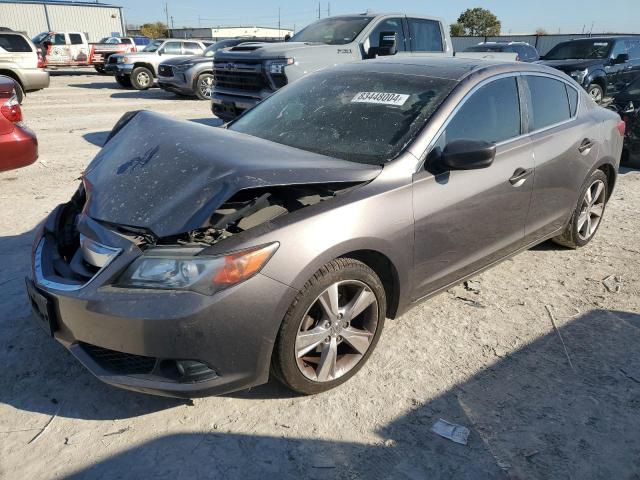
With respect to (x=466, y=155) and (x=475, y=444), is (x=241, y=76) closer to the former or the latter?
(x=466, y=155)

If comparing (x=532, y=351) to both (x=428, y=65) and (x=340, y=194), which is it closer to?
(x=340, y=194)

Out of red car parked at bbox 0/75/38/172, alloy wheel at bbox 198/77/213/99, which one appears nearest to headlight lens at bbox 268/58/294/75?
red car parked at bbox 0/75/38/172

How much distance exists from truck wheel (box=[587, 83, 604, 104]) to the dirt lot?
37.9 ft

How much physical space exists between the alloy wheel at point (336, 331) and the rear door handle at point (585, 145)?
2.49 metres

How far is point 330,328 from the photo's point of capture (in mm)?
2719

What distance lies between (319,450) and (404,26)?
8606 millimetres

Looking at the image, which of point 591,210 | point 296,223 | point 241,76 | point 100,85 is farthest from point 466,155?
point 100,85

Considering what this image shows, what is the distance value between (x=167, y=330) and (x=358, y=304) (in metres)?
1.04

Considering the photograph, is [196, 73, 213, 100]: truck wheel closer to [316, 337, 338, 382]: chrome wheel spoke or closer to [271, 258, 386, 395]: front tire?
[271, 258, 386, 395]: front tire

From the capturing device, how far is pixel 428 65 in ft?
12.1

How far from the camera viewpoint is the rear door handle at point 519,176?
3.53 m

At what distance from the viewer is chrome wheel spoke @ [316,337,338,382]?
2736 millimetres

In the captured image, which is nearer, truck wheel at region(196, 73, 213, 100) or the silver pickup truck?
the silver pickup truck

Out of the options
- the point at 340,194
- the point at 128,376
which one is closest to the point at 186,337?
the point at 128,376
